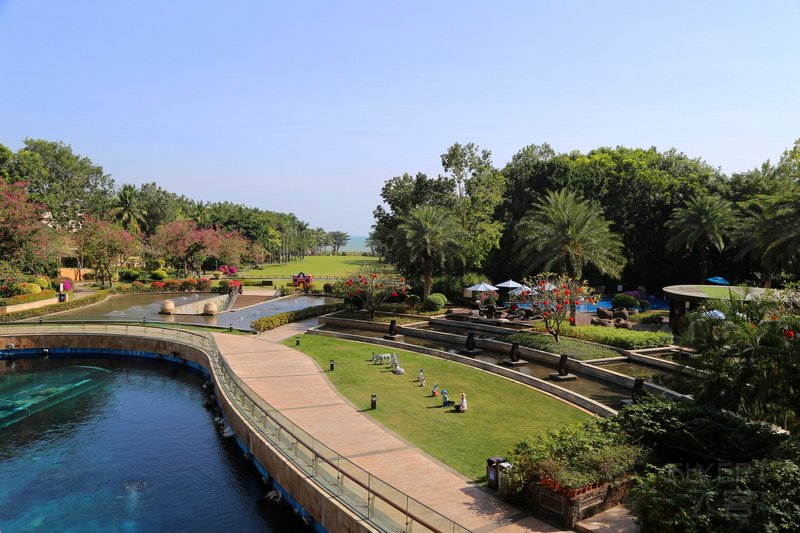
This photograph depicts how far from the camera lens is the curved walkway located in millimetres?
14281

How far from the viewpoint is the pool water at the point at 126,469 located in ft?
58.5

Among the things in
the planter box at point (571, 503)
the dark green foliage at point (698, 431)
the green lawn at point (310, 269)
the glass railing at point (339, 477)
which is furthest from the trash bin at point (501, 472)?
the green lawn at point (310, 269)

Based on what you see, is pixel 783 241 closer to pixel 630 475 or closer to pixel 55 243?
pixel 630 475

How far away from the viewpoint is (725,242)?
190 feet

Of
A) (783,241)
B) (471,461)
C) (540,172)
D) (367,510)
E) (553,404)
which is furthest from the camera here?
(540,172)

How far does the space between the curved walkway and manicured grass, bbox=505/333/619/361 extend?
12787 mm

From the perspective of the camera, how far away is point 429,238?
154ft

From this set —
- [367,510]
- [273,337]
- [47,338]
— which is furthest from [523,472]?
[47,338]

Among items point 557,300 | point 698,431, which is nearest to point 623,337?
point 557,300

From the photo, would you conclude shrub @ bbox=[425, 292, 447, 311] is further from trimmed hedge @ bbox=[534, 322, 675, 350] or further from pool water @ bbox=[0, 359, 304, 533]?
pool water @ bbox=[0, 359, 304, 533]

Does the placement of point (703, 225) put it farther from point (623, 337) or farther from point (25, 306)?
point (25, 306)

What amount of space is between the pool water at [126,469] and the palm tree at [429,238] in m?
22.1

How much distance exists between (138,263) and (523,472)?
308 ft

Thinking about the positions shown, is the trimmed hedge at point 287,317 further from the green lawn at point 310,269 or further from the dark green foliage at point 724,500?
the dark green foliage at point 724,500
